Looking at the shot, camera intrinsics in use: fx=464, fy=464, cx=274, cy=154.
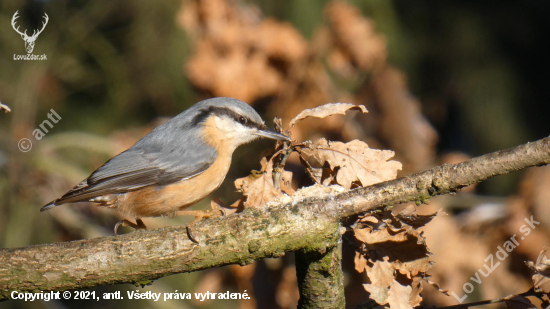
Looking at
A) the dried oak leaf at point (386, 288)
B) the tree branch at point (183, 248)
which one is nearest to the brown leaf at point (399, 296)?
the dried oak leaf at point (386, 288)

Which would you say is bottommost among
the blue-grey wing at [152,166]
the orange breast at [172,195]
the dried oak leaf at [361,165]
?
the dried oak leaf at [361,165]

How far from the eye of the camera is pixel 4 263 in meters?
1.73

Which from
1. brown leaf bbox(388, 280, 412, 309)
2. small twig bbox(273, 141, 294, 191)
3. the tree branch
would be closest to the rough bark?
the tree branch

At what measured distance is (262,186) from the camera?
186 centimetres

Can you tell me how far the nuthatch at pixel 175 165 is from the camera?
8.52 feet

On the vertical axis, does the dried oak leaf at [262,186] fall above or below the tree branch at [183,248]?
above

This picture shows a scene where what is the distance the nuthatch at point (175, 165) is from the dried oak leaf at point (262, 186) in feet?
1.98

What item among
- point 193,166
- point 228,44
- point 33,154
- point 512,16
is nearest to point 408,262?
point 193,166

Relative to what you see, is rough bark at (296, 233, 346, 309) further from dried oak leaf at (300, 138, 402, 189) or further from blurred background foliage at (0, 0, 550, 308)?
blurred background foliage at (0, 0, 550, 308)

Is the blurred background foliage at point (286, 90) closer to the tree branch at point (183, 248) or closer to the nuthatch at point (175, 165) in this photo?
the nuthatch at point (175, 165)

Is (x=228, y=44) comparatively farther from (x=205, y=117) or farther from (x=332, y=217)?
(x=332, y=217)

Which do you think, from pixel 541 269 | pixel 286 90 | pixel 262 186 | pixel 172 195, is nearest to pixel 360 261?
pixel 262 186

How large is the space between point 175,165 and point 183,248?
1.05m

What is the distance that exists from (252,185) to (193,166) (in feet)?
2.86
